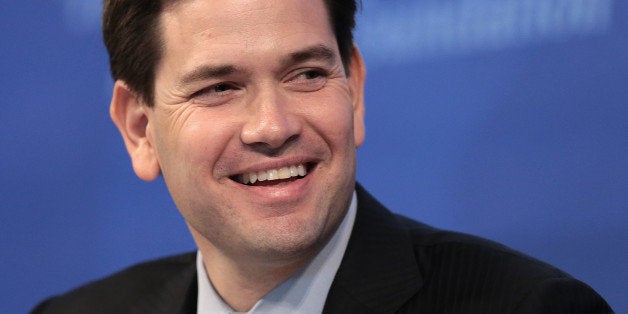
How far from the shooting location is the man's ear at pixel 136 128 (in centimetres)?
246

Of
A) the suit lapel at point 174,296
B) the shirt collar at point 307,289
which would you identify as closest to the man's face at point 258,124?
the shirt collar at point 307,289

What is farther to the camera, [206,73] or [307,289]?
[307,289]

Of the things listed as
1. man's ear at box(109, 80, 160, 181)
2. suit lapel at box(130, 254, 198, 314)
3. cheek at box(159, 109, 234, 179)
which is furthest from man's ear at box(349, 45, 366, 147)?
suit lapel at box(130, 254, 198, 314)

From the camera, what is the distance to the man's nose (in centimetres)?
211

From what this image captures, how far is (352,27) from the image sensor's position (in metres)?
2.48

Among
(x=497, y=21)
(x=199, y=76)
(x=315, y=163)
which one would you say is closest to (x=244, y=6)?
(x=199, y=76)

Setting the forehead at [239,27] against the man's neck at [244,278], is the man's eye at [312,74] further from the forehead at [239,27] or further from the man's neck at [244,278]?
the man's neck at [244,278]

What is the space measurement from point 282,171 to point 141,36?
497mm

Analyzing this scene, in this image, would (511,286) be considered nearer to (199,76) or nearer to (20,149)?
(199,76)

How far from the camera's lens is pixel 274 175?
2.20m

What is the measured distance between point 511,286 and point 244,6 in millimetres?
850

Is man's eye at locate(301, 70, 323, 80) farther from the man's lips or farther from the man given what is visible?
the man's lips

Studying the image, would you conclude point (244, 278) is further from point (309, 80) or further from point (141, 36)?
point (141, 36)

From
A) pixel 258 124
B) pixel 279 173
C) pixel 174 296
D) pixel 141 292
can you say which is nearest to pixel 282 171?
pixel 279 173
